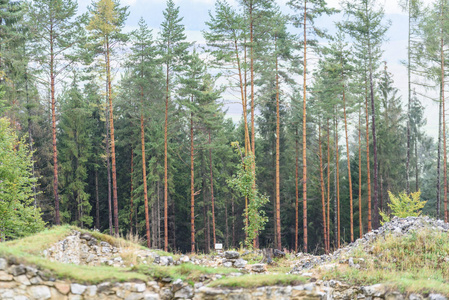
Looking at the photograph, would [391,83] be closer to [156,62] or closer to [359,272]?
[156,62]

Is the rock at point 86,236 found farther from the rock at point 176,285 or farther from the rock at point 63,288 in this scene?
the rock at point 176,285

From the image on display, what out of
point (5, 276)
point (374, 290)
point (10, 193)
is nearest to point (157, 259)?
point (5, 276)

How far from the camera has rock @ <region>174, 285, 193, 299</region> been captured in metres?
7.47

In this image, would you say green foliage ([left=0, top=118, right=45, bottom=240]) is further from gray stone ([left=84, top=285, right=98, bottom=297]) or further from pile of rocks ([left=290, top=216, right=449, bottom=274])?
pile of rocks ([left=290, top=216, right=449, bottom=274])

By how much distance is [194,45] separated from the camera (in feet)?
72.4

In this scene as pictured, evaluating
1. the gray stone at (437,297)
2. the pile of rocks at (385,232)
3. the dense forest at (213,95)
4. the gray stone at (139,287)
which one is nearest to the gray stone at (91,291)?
the gray stone at (139,287)

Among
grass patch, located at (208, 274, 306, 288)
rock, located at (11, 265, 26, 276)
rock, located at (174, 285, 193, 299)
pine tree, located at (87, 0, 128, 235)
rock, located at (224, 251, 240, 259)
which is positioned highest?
pine tree, located at (87, 0, 128, 235)

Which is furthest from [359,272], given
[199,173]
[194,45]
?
[199,173]

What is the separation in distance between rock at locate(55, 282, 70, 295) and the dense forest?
8.57 metres

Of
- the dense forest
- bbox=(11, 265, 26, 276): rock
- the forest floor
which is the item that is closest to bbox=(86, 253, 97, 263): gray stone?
the forest floor

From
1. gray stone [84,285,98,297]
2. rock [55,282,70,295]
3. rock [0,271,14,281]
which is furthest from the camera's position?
gray stone [84,285,98,297]

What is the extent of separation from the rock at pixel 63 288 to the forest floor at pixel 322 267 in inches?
5.4

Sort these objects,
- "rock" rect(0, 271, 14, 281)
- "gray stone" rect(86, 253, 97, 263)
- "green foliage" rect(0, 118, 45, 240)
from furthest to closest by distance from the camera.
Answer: "green foliage" rect(0, 118, 45, 240) → "gray stone" rect(86, 253, 97, 263) → "rock" rect(0, 271, 14, 281)

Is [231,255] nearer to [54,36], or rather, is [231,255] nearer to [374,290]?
[374,290]
